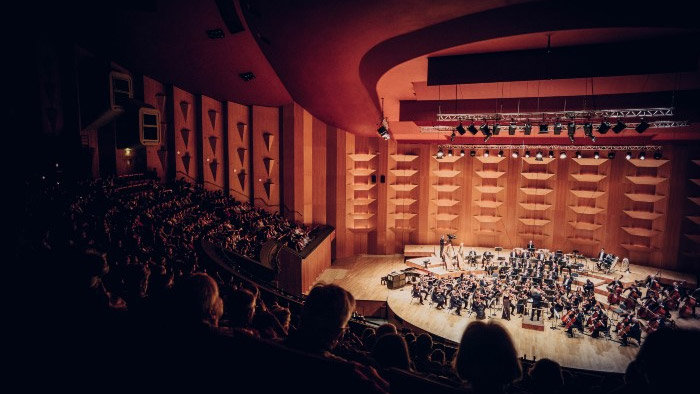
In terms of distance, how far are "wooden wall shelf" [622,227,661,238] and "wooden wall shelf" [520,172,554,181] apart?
9.99 ft

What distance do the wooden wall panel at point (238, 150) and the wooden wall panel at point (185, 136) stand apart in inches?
41.5

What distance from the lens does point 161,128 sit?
1030cm

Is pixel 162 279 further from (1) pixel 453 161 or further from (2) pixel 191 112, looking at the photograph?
(1) pixel 453 161

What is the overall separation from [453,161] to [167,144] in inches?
395

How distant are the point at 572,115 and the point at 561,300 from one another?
427 cm

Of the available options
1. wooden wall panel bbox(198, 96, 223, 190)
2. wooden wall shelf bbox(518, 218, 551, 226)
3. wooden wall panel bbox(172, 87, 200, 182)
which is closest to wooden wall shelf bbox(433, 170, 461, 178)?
wooden wall shelf bbox(518, 218, 551, 226)

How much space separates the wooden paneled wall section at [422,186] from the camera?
476 inches

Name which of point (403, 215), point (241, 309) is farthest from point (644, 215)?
point (241, 309)

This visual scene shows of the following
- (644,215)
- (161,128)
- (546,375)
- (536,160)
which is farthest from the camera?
(536,160)

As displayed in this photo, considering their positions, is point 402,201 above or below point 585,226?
above

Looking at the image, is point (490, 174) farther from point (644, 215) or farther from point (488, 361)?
point (488, 361)

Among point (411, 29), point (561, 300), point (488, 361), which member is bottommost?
point (561, 300)

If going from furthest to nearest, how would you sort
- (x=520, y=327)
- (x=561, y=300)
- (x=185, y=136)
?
(x=185, y=136) < (x=561, y=300) < (x=520, y=327)

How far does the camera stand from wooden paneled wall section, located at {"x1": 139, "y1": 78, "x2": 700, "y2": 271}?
476 inches
